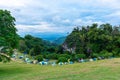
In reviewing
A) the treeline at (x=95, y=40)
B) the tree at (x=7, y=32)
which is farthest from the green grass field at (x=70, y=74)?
the treeline at (x=95, y=40)

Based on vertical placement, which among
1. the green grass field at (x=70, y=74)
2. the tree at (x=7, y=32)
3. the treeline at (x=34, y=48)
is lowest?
the green grass field at (x=70, y=74)

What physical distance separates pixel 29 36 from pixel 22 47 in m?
9.05

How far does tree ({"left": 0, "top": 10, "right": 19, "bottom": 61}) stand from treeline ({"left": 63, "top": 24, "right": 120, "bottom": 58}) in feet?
34.2

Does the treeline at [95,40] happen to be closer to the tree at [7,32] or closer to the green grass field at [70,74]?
the green grass field at [70,74]

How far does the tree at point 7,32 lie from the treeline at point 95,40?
10.4 m

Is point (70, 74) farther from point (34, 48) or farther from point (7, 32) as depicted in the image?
point (34, 48)

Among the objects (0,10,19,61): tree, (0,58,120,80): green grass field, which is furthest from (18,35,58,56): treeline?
(0,58,120,80): green grass field

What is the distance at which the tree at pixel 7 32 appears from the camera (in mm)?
15467

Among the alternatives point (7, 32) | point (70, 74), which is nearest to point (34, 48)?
point (7, 32)

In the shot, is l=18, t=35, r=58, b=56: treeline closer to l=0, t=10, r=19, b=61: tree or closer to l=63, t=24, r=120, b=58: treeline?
l=63, t=24, r=120, b=58: treeline

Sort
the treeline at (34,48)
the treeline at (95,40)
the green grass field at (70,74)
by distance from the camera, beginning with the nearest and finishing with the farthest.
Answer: the green grass field at (70,74), the treeline at (95,40), the treeline at (34,48)

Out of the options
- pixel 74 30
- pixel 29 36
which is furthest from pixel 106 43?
pixel 29 36

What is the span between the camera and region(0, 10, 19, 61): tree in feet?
50.7

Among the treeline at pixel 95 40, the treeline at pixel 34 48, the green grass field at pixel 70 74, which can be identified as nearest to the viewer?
the green grass field at pixel 70 74
